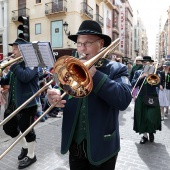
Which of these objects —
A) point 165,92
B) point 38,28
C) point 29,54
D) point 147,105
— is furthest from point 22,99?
point 38,28

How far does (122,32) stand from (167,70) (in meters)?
25.9

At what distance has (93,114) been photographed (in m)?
1.88

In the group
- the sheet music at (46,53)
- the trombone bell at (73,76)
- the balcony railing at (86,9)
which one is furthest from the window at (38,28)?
the trombone bell at (73,76)

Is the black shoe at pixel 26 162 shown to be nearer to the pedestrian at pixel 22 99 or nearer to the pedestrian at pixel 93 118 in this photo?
the pedestrian at pixel 22 99

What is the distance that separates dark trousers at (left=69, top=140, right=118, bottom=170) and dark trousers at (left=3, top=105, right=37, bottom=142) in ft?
5.61

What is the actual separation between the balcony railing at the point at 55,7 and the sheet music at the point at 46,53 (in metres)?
17.2

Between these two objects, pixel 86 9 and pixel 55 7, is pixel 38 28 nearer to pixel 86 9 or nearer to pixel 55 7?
pixel 55 7

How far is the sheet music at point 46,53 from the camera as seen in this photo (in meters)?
2.82

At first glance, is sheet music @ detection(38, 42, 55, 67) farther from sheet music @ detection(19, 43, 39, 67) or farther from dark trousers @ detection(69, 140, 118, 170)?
dark trousers @ detection(69, 140, 118, 170)

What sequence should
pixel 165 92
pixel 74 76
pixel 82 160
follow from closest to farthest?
pixel 74 76
pixel 82 160
pixel 165 92

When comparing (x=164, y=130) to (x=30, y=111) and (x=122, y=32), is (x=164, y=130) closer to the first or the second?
(x=30, y=111)

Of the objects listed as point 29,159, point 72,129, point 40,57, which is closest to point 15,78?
point 40,57

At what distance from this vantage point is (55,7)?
19.5 metres

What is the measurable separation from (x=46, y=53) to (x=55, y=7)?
58.9 ft
